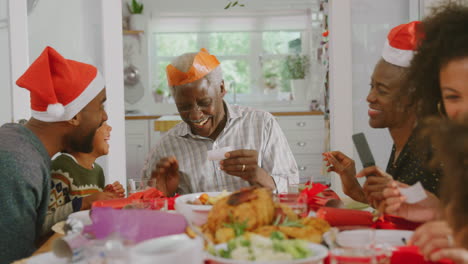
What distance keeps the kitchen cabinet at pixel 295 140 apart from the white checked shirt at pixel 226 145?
4142mm

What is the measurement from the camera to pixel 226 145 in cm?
266

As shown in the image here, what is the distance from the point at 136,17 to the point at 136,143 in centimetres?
187

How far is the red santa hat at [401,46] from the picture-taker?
2045 mm

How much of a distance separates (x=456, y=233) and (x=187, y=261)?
0.46 m

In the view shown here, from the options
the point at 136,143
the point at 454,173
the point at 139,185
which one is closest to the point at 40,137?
the point at 139,185

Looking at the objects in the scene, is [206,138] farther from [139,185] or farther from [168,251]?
[168,251]

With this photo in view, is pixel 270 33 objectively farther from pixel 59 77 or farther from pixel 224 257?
pixel 224 257

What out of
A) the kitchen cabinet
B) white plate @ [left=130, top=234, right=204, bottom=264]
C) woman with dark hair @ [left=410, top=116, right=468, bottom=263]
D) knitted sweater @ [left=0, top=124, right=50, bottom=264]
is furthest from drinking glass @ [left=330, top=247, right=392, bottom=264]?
the kitchen cabinet

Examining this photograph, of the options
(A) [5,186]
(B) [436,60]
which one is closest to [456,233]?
(B) [436,60]

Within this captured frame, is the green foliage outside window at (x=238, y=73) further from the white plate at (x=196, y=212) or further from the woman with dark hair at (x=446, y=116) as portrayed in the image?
the white plate at (x=196, y=212)

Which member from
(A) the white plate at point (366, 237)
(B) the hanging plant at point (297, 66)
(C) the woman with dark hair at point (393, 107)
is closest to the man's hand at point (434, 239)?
(A) the white plate at point (366, 237)

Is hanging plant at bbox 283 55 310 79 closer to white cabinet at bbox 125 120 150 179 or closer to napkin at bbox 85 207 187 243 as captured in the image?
white cabinet at bbox 125 120 150 179

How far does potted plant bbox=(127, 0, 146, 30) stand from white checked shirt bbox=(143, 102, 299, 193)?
4972 millimetres

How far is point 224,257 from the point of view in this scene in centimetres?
100
